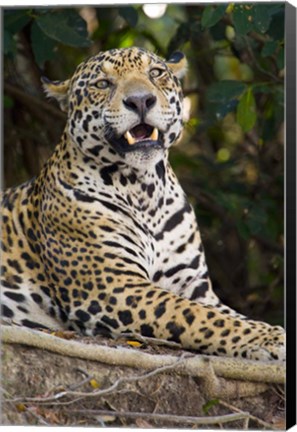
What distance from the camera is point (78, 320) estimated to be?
5988 millimetres

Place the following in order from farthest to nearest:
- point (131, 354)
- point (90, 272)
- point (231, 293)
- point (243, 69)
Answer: point (243, 69) < point (231, 293) < point (90, 272) < point (131, 354)

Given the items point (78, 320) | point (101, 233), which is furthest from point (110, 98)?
point (78, 320)

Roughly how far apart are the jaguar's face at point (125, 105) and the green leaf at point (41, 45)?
0.87 m

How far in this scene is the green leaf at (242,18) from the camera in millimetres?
6098

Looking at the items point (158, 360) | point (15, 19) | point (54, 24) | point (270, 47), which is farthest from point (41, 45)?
point (158, 360)

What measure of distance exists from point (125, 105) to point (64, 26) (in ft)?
3.68

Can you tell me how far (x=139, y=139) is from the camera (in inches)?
229

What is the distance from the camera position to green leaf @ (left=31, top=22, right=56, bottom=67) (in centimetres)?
704

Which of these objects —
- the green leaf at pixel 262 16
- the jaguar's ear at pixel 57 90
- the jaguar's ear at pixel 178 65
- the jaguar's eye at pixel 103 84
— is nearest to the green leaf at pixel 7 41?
the jaguar's ear at pixel 57 90

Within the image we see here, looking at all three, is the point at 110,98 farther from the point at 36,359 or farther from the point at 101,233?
the point at 36,359

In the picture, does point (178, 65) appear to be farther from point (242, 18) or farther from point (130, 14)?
point (130, 14)

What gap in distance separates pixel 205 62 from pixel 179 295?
3.65 meters

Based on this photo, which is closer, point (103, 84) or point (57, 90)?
point (103, 84)

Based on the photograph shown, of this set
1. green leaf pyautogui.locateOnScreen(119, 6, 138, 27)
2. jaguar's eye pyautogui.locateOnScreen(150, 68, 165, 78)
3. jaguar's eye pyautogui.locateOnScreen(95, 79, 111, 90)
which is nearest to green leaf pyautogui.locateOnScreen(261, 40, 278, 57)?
green leaf pyautogui.locateOnScreen(119, 6, 138, 27)
